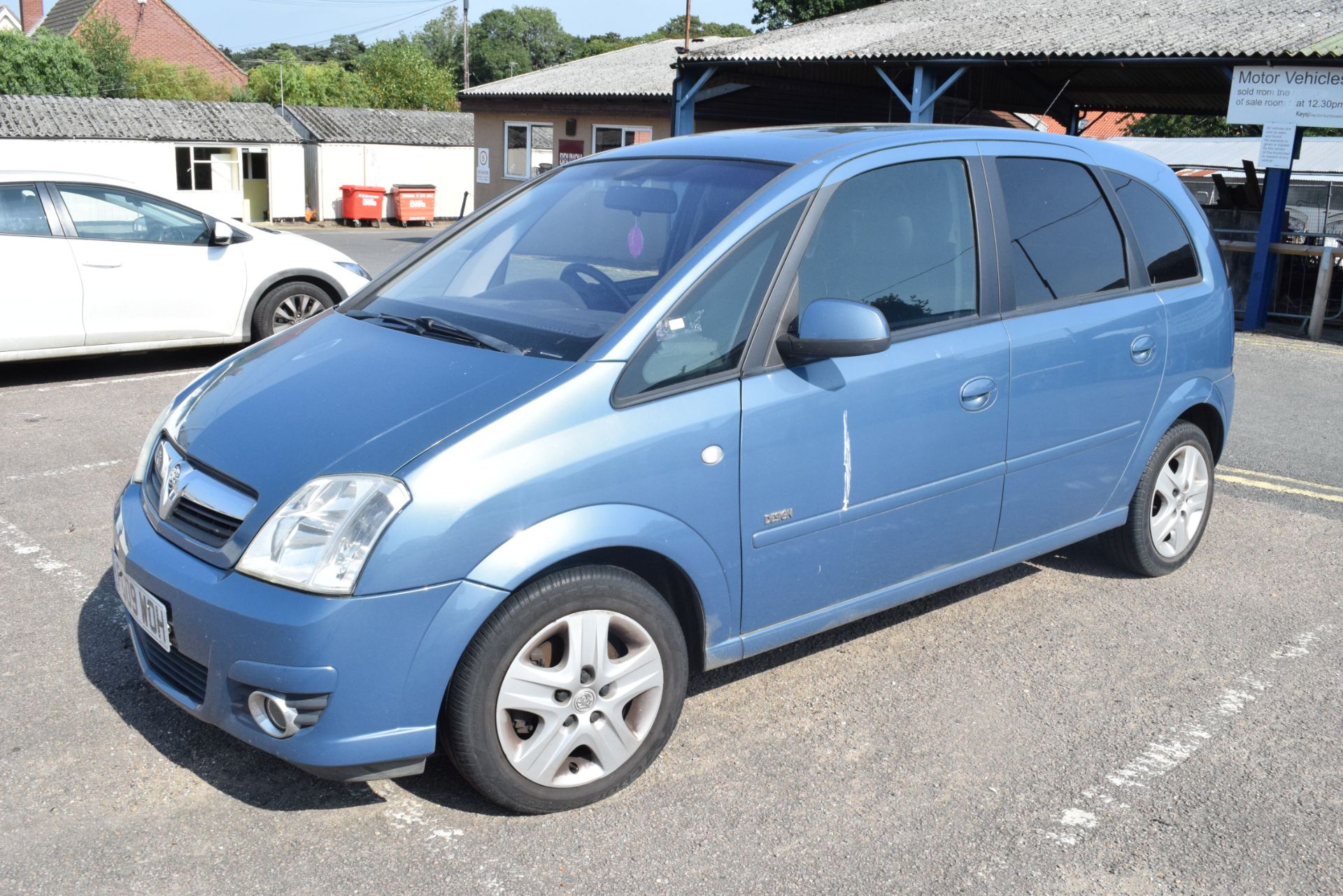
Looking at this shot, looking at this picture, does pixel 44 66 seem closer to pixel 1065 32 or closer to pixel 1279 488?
pixel 1065 32

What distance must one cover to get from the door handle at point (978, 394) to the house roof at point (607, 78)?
2213 centimetres

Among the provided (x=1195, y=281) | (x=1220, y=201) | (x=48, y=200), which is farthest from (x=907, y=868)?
(x=1220, y=201)

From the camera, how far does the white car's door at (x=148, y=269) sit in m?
8.21

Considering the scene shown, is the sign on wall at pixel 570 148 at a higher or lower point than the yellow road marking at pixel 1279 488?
higher

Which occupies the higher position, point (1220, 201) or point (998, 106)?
point (998, 106)

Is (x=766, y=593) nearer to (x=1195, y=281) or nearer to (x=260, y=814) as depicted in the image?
(x=260, y=814)

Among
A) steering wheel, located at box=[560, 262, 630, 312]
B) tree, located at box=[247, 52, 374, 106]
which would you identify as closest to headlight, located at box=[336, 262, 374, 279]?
steering wheel, located at box=[560, 262, 630, 312]

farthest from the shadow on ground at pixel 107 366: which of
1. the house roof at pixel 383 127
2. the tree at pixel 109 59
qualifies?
the tree at pixel 109 59

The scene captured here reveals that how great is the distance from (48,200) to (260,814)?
21.2ft

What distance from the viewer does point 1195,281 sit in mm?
4832

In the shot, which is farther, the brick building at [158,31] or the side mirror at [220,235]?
the brick building at [158,31]

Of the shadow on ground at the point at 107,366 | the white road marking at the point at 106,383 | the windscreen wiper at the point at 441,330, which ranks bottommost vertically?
the white road marking at the point at 106,383

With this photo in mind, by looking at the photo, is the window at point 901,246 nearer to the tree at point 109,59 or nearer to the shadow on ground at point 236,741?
the shadow on ground at point 236,741

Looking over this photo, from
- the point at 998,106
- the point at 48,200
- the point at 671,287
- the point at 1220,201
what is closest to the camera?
the point at 671,287
